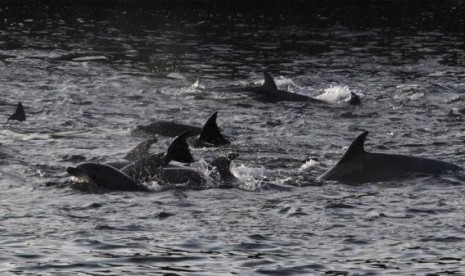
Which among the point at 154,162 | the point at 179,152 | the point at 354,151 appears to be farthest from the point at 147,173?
the point at 354,151

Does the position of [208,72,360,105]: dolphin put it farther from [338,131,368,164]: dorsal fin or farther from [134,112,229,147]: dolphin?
[338,131,368,164]: dorsal fin

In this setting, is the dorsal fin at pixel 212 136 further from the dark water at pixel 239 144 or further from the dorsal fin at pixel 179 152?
the dorsal fin at pixel 179 152

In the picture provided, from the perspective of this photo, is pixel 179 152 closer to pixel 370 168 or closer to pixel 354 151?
pixel 354 151

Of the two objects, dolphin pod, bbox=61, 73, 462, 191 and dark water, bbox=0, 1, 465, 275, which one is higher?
dolphin pod, bbox=61, 73, 462, 191

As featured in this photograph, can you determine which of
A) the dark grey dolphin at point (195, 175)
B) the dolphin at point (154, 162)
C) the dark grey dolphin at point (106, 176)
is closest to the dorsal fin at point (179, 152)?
the dolphin at point (154, 162)

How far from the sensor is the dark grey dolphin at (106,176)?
62.5 feet

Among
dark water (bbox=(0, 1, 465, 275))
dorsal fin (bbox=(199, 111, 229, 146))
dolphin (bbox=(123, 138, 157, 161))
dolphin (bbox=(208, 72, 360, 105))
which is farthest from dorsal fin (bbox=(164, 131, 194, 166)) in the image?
dolphin (bbox=(208, 72, 360, 105))

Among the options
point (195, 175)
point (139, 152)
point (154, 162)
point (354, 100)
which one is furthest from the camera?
point (354, 100)

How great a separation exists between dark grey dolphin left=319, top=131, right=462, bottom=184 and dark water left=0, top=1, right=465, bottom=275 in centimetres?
42

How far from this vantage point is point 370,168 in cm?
1995

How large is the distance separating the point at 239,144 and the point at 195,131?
1.43 meters

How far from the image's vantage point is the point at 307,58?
41.3 meters

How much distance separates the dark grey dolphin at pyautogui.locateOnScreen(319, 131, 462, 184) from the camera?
1983 cm

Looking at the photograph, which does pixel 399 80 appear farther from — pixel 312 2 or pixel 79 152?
pixel 312 2
